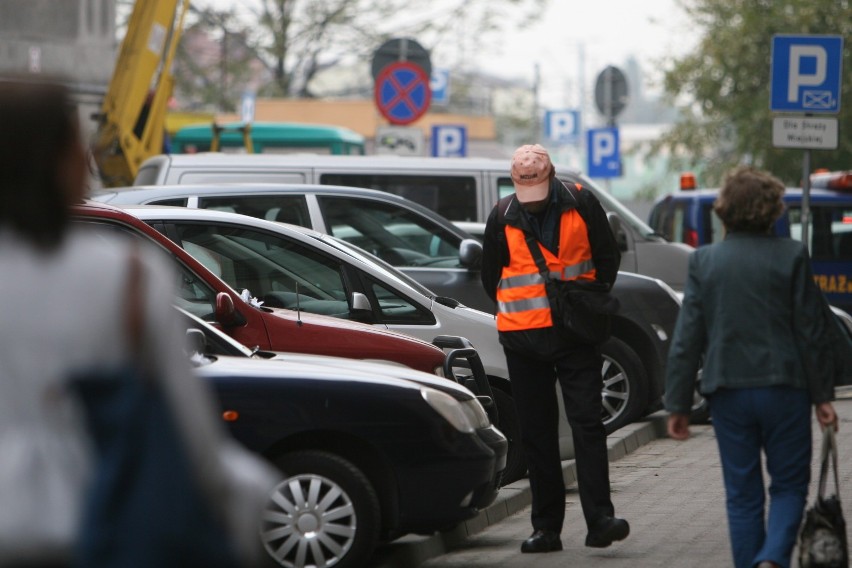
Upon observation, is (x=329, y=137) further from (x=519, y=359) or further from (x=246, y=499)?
(x=246, y=499)

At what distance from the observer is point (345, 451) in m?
6.05

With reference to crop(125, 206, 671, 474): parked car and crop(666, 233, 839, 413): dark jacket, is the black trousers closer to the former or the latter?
crop(666, 233, 839, 413): dark jacket

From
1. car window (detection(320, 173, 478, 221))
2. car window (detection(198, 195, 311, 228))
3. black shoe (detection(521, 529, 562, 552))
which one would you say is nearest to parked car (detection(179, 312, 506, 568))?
black shoe (detection(521, 529, 562, 552))

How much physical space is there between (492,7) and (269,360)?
3172 cm

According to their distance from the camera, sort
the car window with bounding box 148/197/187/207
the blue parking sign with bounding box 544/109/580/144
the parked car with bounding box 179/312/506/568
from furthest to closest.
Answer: the blue parking sign with bounding box 544/109/580/144
the car window with bounding box 148/197/187/207
the parked car with bounding box 179/312/506/568

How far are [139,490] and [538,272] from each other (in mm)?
4626

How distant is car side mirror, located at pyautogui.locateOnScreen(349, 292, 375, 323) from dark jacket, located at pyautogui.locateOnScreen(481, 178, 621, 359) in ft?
4.66

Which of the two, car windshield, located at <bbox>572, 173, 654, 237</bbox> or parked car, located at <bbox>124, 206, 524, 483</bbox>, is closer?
parked car, located at <bbox>124, 206, 524, 483</bbox>

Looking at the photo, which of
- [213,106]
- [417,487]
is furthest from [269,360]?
[213,106]

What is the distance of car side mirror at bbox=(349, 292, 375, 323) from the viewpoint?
8.27m

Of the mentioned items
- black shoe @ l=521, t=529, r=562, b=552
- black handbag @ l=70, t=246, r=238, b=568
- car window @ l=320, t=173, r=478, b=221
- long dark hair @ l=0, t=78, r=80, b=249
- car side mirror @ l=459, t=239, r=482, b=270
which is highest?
long dark hair @ l=0, t=78, r=80, b=249

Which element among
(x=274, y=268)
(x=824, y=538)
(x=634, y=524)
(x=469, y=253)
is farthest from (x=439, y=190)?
(x=824, y=538)

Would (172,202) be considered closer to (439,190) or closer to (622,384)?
(622,384)

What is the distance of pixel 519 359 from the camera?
22.9 feet
